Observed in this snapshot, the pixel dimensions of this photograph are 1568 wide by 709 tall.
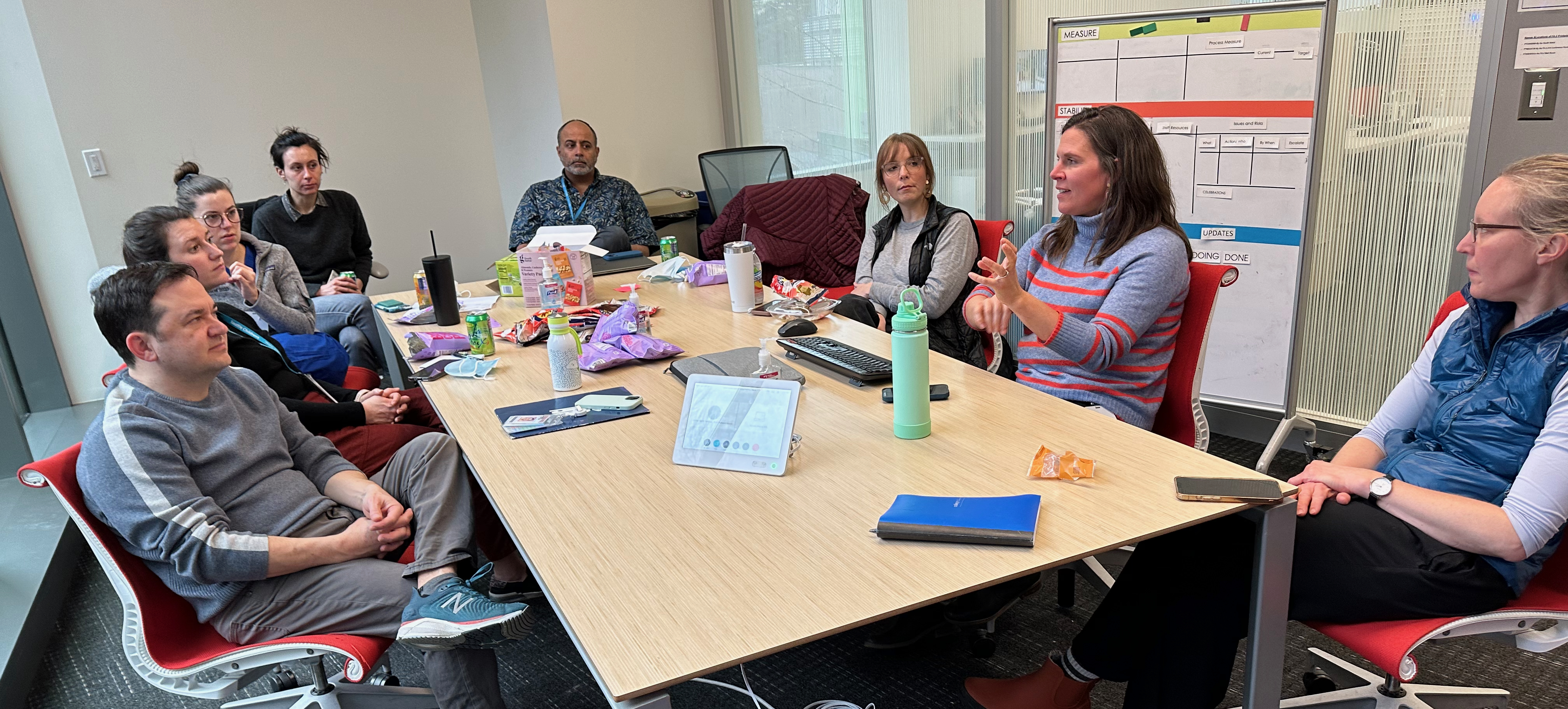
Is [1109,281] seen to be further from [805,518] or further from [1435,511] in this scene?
[805,518]

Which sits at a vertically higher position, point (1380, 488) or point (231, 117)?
point (231, 117)

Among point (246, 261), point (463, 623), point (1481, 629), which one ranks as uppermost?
point (246, 261)

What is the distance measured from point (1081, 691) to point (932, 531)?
2.21 ft

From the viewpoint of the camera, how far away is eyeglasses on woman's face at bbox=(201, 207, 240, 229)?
2984 mm

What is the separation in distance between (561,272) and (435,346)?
1.74 ft

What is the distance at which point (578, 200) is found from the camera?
456 cm

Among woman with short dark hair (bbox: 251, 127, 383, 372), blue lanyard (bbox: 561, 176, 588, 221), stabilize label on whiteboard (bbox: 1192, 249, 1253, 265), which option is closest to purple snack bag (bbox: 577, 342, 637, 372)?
woman with short dark hair (bbox: 251, 127, 383, 372)

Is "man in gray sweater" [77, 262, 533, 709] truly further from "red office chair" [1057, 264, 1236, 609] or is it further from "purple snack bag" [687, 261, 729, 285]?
"purple snack bag" [687, 261, 729, 285]

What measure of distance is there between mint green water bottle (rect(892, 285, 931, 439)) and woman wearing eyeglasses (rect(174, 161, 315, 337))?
2.07 m

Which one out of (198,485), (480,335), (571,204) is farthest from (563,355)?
(571,204)

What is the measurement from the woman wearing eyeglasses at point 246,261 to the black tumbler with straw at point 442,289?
21.0 inches

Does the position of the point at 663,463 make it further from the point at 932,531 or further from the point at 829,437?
the point at 932,531

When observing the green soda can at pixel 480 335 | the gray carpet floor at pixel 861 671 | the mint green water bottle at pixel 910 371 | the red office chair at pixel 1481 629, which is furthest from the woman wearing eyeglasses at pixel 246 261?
the red office chair at pixel 1481 629

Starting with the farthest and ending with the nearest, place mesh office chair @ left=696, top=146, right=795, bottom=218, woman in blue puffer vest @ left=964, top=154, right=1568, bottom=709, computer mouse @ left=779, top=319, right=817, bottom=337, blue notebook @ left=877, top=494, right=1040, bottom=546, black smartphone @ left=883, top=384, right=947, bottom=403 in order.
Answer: mesh office chair @ left=696, top=146, right=795, bottom=218
computer mouse @ left=779, top=319, right=817, bottom=337
black smartphone @ left=883, top=384, right=947, bottom=403
woman in blue puffer vest @ left=964, top=154, right=1568, bottom=709
blue notebook @ left=877, top=494, right=1040, bottom=546
